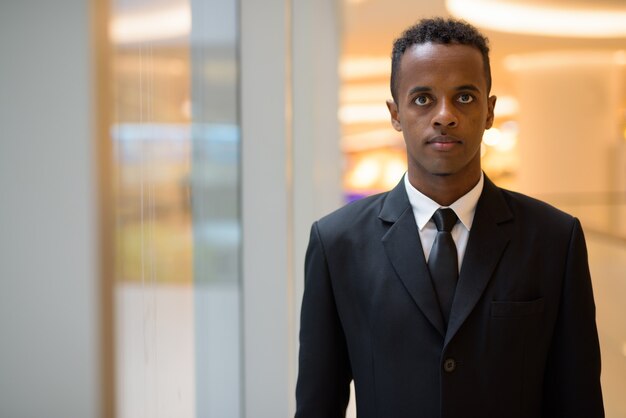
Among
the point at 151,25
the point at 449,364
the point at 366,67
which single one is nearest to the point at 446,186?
the point at 449,364

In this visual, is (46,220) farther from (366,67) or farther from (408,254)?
(366,67)

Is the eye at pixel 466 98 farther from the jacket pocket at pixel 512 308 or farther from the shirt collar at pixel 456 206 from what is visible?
the jacket pocket at pixel 512 308

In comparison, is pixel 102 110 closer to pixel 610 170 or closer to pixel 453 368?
pixel 453 368

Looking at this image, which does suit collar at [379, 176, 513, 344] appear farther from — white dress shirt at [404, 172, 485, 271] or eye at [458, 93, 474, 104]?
eye at [458, 93, 474, 104]

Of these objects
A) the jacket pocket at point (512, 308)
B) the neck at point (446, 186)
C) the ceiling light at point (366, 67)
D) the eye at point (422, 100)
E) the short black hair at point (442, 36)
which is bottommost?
the jacket pocket at point (512, 308)

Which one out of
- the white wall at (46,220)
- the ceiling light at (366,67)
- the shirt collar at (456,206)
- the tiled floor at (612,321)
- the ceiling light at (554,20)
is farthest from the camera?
the ceiling light at (366,67)

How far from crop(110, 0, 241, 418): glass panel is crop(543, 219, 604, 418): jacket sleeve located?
950mm

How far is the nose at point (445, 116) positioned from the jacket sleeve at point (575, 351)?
1.31 feet

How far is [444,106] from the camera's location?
1529 mm

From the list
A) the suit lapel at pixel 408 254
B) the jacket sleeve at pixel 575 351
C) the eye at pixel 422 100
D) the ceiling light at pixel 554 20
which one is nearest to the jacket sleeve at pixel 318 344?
the suit lapel at pixel 408 254

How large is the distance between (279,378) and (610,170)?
317 cm

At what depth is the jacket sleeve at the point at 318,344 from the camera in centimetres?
166

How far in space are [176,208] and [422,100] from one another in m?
1.01

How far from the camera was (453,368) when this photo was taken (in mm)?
1516
